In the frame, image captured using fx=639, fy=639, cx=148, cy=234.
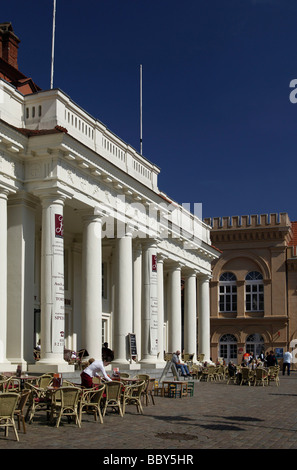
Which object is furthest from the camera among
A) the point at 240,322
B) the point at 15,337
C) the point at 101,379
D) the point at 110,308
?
the point at 240,322

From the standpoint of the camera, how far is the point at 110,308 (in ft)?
98.0

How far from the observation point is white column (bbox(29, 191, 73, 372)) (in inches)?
716

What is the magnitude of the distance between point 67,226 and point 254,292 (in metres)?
30.0

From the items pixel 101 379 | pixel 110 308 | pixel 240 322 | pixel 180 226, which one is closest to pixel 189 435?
pixel 101 379

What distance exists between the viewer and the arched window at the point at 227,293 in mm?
52719

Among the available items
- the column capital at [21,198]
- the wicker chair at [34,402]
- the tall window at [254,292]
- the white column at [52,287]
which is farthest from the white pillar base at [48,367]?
the tall window at [254,292]

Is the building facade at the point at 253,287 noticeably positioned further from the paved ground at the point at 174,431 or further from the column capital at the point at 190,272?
the paved ground at the point at 174,431

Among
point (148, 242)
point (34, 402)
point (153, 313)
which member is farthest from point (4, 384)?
point (148, 242)

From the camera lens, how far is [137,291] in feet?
90.3

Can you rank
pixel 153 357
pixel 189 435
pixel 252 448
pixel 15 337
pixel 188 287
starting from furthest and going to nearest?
pixel 188 287 → pixel 153 357 → pixel 15 337 → pixel 189 435 → pixel 252 448

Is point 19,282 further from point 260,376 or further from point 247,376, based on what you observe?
point 260,376

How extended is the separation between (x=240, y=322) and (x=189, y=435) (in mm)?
40667

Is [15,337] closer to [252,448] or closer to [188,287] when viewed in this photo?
[252,448]

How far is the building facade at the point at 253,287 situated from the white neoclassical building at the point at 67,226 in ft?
78.2
